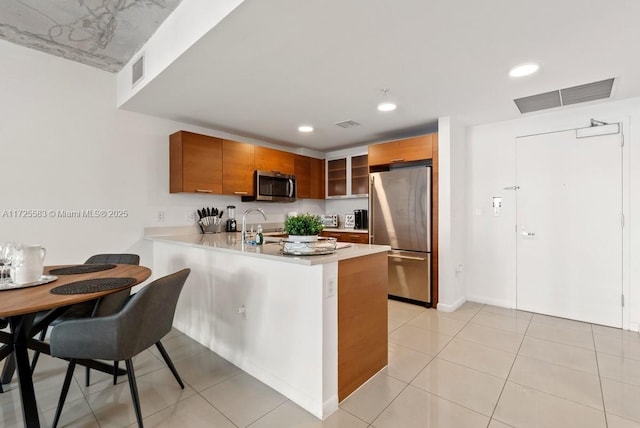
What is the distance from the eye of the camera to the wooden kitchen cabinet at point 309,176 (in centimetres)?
484

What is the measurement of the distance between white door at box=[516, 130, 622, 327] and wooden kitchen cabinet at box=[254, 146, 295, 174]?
301 cm

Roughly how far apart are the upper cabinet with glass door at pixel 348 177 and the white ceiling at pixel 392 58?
4.38ft

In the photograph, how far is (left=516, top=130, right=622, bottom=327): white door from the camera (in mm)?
3062

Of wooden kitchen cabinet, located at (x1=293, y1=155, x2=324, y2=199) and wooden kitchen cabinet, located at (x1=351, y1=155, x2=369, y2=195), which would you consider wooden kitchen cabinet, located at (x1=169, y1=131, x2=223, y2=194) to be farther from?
wooden kitchen cabinet, located at (x1=351, y1=155, x2=369, y2=195)

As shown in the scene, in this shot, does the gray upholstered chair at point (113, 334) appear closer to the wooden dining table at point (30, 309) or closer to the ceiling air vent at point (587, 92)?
the wooden dining table at point (30, 309)

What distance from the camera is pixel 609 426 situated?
1.65 m

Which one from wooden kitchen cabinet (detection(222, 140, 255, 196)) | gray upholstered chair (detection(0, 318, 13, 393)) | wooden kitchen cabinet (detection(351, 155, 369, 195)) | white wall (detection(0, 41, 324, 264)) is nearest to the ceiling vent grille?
wooden kitchen cabinet (detection(351, 155, 369, 195))

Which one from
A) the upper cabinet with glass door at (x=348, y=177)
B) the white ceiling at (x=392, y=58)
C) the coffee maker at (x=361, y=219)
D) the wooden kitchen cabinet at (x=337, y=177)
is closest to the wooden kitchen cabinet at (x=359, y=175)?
the upper cabinet with glass door at (x=348, y=177)

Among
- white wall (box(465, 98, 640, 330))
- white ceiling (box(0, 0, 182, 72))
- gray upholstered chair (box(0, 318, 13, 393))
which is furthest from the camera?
white wall (box(465, 98, 640, 330))

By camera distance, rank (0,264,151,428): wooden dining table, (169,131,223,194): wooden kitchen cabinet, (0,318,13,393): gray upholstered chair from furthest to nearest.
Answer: (169,131,223,194): wooden kitchen cabinet → (0,318,13,393): gray upholstered chair → (0,264,151,428): wooden dining table

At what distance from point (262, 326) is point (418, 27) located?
2151 mm

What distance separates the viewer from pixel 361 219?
15.9ft

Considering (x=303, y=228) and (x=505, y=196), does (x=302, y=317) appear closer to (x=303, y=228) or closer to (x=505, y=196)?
(x=303, y=228)

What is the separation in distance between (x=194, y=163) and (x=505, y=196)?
373 cm
